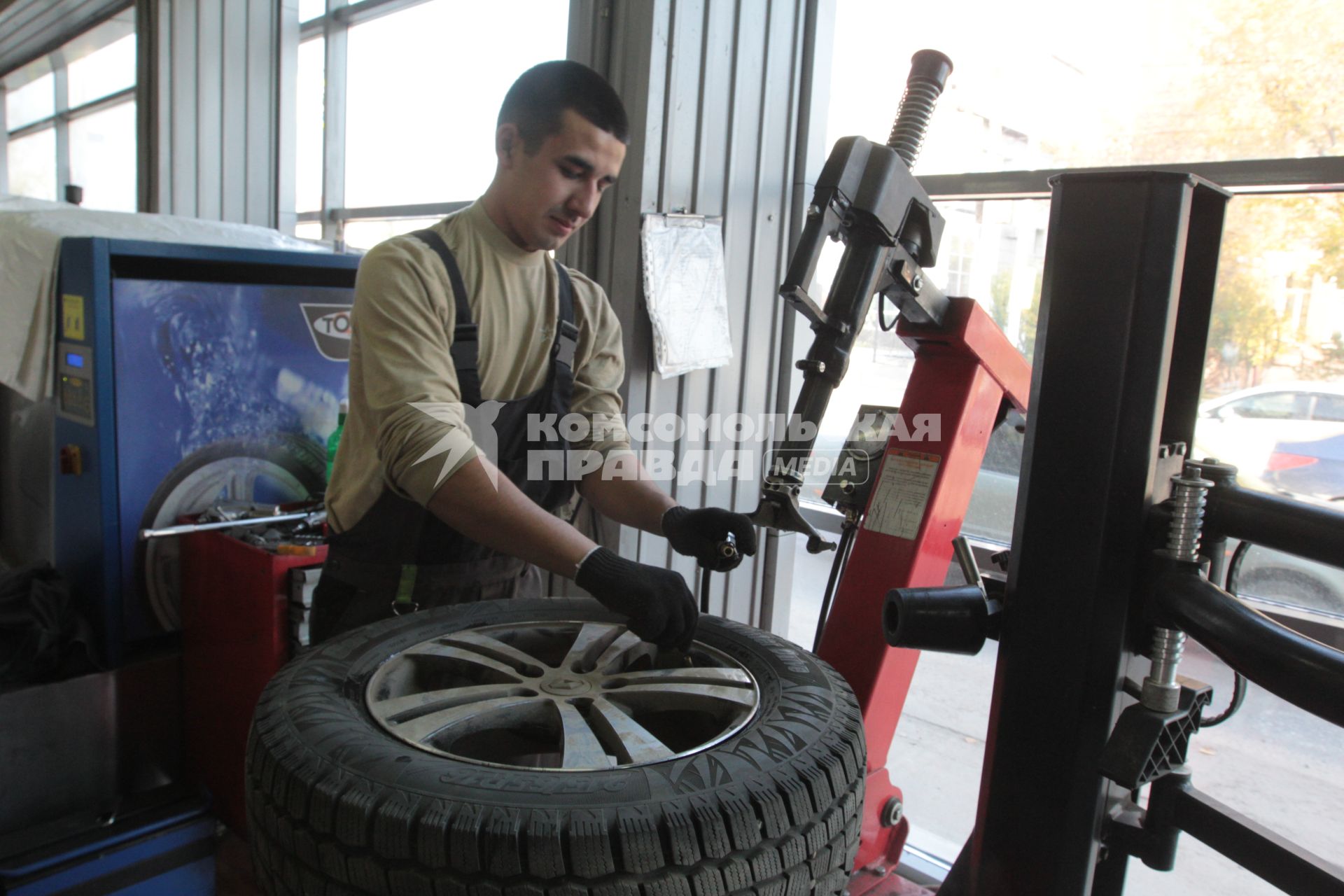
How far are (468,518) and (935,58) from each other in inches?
41.2

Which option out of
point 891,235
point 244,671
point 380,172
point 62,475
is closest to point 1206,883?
point 891,235

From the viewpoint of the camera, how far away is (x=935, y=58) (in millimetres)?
1367

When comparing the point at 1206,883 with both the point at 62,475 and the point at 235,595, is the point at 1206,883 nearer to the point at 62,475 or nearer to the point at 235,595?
the point at 235,595

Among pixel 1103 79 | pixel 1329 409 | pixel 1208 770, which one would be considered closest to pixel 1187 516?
pixel 1329 409

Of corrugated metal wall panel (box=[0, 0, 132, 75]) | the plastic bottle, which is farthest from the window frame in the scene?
the plastic bottle

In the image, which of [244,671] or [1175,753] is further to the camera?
[244,671]

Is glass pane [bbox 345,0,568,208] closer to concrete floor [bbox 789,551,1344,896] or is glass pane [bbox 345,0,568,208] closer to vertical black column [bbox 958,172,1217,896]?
concrete floor [bbox 789,551,1344,896]

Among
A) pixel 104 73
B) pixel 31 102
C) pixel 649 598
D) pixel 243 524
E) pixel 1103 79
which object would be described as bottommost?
pixel 243 524

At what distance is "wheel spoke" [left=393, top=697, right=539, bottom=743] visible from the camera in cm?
97

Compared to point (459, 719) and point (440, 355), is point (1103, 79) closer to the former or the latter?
point (440, 355)

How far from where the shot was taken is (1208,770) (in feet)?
7.52

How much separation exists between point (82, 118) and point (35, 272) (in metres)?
7.51

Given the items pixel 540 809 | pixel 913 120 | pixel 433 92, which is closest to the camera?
pixel 540 809

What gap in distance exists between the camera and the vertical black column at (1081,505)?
67 centimetres
